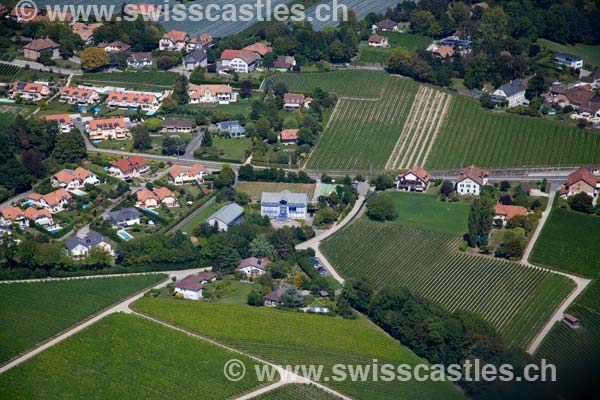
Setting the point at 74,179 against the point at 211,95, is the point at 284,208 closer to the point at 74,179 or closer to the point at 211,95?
the point at 74,179

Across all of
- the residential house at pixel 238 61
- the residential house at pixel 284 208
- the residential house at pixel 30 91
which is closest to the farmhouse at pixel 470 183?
the residential house at pixel 284 208

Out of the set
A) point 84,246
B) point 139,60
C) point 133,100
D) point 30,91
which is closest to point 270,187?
point 84,246

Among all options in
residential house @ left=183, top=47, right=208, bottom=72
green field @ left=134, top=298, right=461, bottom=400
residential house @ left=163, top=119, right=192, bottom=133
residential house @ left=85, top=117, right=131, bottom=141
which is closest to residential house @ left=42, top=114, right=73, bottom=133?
residential house @ left=85, top=117, right=131, bottom=141

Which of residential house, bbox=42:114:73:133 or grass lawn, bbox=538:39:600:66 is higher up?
grass lawn, bbox=538:39:600:66

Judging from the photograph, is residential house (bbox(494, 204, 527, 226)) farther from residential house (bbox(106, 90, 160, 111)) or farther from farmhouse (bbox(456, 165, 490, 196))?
residential house (bbox(106, 90, 160, 111))

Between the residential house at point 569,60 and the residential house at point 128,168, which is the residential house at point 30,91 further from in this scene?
the residential house at point 569,60

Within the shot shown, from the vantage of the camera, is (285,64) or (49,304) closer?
(49,304)

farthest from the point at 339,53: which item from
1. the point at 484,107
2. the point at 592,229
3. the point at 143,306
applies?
the point at 143,306
